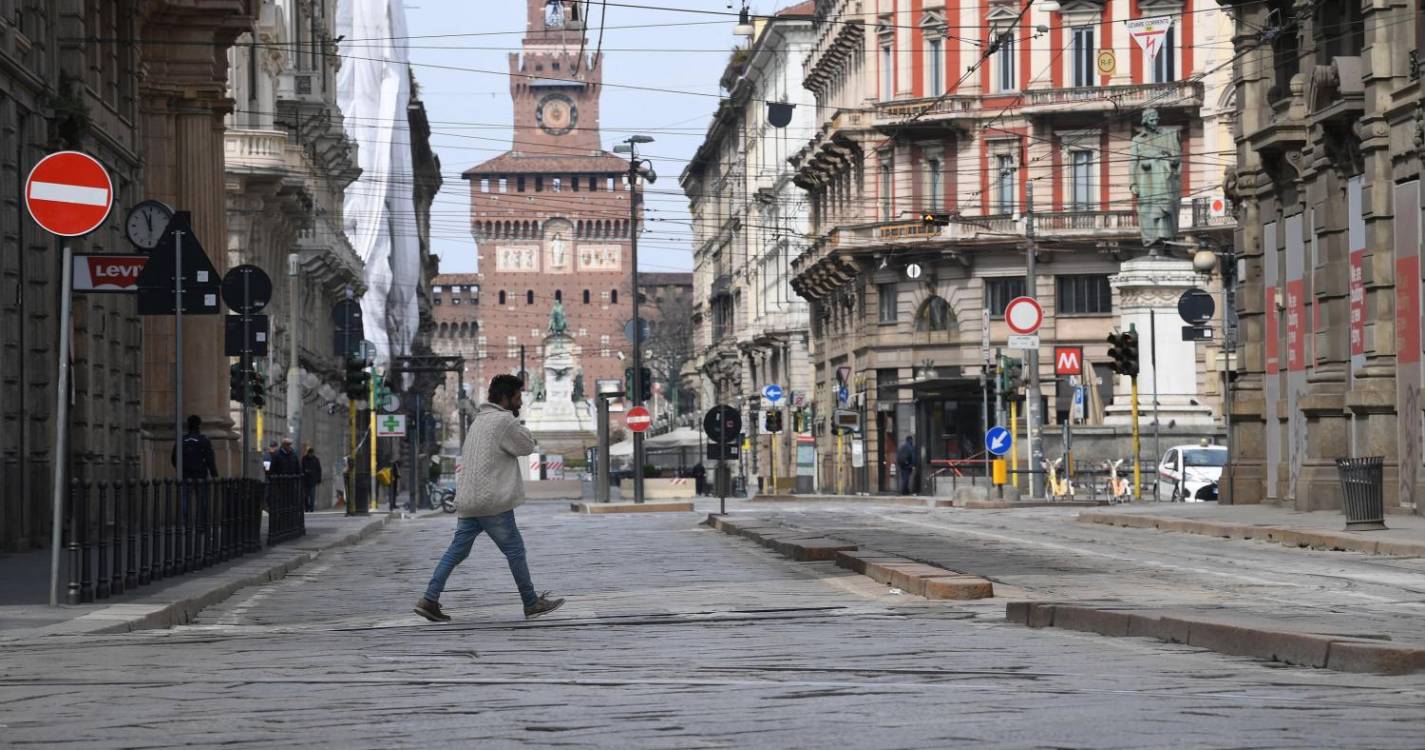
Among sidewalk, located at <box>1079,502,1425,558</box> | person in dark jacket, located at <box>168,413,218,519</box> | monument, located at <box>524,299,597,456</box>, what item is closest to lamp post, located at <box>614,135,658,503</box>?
sidewalk, located at <box>1079,502,1425,558</box>

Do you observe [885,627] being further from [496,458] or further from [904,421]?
[904,421]

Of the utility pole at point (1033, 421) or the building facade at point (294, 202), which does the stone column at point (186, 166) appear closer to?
the building facade at point (294, 202)

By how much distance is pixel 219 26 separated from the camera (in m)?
34.0

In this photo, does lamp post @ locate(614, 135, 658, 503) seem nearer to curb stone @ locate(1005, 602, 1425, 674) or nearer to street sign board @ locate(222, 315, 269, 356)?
street sign board @ locate(222, 315, 269, 356)

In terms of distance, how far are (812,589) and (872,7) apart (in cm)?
5680

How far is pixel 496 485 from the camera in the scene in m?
15.4

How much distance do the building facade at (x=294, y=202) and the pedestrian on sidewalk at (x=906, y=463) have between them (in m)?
15.1

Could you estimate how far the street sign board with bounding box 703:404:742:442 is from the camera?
134 feet

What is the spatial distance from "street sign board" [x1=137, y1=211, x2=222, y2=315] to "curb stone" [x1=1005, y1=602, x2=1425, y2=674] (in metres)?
9.34

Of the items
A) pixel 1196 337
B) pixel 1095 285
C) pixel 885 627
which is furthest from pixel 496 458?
pixel 1095 285

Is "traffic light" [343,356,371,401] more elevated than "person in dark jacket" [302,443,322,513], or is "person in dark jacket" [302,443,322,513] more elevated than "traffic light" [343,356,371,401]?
"traffic light" [343,356,371,401]

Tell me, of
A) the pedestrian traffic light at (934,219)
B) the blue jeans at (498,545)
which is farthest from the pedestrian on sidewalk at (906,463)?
the blue jeans at (498,545)

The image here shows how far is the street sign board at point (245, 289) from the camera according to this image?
27.0 metres

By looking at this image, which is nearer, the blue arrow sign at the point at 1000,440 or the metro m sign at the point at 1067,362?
the blue arrow sign at the point at 1000,440
